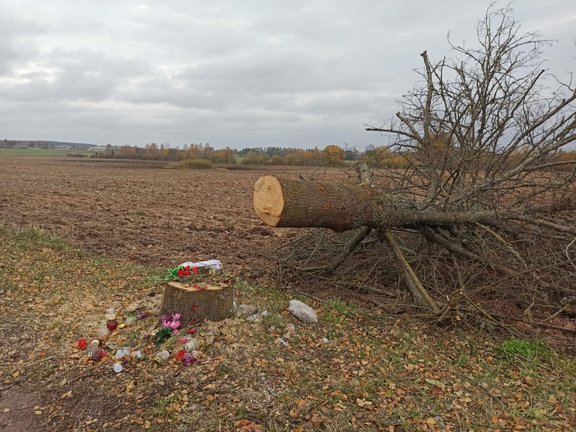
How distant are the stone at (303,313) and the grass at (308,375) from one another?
85 millimetres

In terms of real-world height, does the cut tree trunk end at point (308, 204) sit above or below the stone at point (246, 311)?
above

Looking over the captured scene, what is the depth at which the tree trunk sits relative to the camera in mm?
3803

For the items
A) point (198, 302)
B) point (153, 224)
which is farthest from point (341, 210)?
point (153, 224)

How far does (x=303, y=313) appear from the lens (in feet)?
13.5

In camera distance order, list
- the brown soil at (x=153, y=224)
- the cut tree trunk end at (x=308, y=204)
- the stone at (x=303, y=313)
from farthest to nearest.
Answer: the brown soil at (x=153, y=224) → the stone at (x=303, y=313) → the cut tree trunk end at (x=308, y=204)

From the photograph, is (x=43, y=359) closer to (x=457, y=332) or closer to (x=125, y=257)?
(x=125, y=257)

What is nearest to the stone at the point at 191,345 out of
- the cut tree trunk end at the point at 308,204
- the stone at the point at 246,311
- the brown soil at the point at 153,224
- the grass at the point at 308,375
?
the grass at the point at 308,375

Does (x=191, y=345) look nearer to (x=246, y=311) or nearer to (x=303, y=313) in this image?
(x=246, y=311)

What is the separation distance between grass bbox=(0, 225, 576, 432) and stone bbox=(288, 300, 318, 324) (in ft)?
0.28

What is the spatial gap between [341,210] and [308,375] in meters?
1.57

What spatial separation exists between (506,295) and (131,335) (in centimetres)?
367

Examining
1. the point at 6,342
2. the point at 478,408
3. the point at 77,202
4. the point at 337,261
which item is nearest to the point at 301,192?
the point at 337,261

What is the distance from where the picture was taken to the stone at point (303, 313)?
4.09m

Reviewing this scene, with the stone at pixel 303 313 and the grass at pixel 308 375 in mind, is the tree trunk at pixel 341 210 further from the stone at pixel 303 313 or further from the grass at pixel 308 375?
the grass at pixel 308 375
